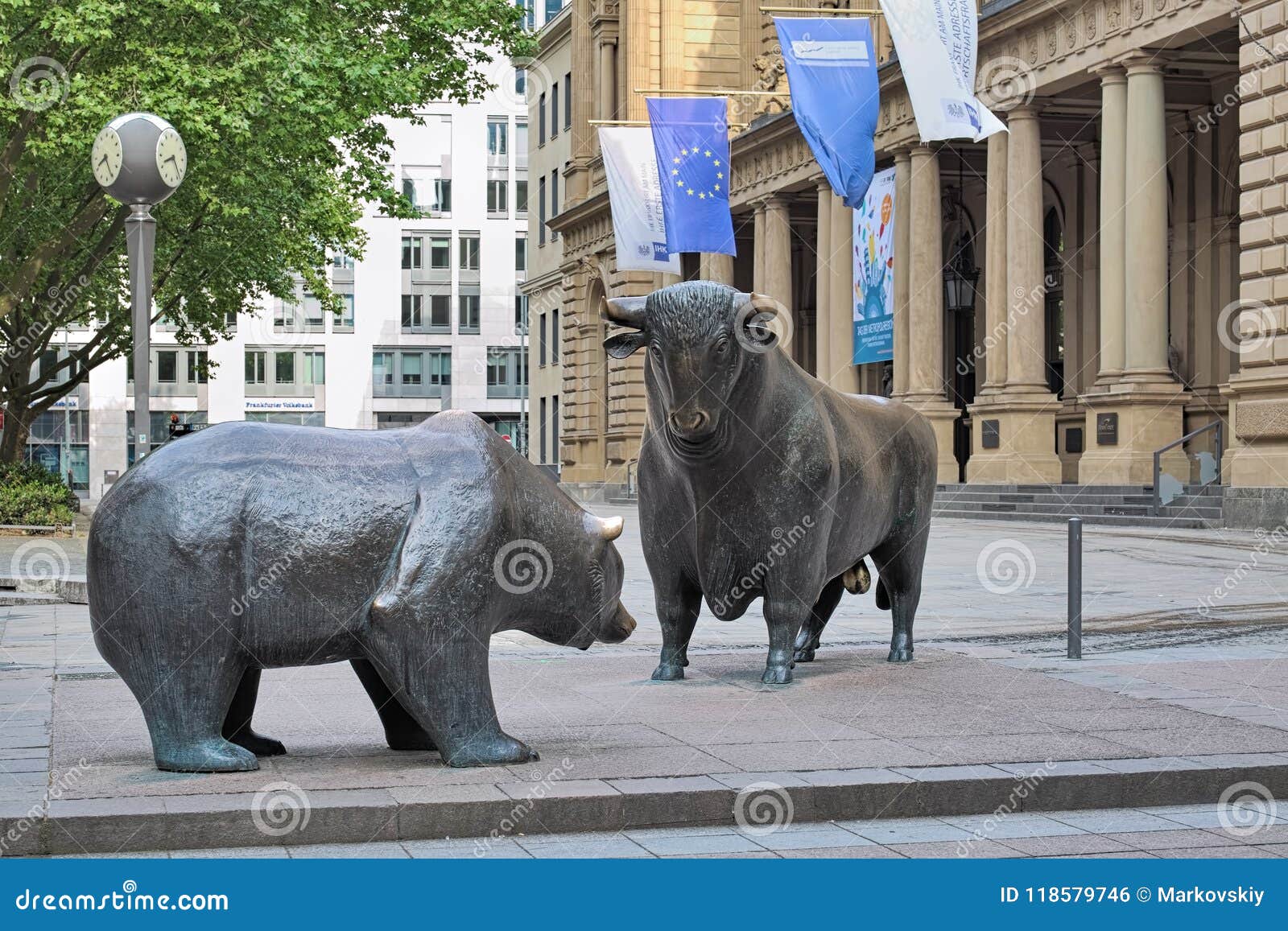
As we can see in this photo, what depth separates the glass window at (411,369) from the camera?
9356 cm

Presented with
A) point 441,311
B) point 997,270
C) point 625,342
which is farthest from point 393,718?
point 441,311

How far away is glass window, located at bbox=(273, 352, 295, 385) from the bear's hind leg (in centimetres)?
8713

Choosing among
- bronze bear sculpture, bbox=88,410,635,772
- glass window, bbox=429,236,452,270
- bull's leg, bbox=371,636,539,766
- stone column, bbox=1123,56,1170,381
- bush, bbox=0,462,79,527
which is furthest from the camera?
glass window, bbox=429,236,452,270

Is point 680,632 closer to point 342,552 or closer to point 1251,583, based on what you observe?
point 342,552

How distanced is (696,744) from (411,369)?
8786 cm

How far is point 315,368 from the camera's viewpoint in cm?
9244

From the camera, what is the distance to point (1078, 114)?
35594 mm

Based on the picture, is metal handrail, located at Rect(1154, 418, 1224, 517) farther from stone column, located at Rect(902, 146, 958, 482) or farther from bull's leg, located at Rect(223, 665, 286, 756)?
bull's leg, located at Rect(223, 665, 286, 756)

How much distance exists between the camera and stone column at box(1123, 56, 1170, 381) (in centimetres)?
2972

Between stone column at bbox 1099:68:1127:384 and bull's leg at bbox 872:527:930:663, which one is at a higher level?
stone column at bbox 1099:68:1127:384

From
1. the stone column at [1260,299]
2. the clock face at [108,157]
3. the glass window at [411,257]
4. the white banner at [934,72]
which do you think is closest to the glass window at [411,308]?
the glass window at [411,257]

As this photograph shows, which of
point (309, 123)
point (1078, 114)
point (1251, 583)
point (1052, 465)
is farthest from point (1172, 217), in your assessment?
point (1251, 583)

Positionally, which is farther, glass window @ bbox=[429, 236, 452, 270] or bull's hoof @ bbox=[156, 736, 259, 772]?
glass window @ bbox=[429, 236, 452, 270]

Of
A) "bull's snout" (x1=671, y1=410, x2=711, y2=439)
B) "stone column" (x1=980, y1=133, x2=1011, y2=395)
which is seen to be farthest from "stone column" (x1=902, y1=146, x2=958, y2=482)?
"bull's snout" (x1=671, y1=410, x2=711, y2=439)
